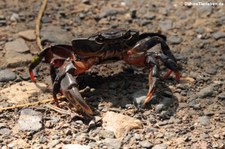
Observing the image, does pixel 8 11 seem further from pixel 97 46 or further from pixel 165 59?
pixel 165 59

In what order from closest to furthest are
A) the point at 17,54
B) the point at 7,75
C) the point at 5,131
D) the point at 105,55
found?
1. the point at 5,131
2. the point at 105,55
3. the point at 7,75
4. the point at 17,54

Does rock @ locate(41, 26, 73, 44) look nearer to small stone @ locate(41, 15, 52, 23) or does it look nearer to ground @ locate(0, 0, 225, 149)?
ground @ locate(0, 0, 225, 149)

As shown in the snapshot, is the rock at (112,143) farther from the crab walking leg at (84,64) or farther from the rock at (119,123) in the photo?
the crab walking leg at (84,64)

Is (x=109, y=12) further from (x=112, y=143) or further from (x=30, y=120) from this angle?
(x=112, y=143)

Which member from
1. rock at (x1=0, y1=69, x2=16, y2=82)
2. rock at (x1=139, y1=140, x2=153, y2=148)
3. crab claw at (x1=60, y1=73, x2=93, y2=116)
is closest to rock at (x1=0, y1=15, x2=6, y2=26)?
rock at (x1=0, y1=69, x2=16, y2=82)

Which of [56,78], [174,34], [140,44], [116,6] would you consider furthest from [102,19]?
[56,78]

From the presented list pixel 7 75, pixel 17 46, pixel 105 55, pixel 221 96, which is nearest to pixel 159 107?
pixel 221 96
